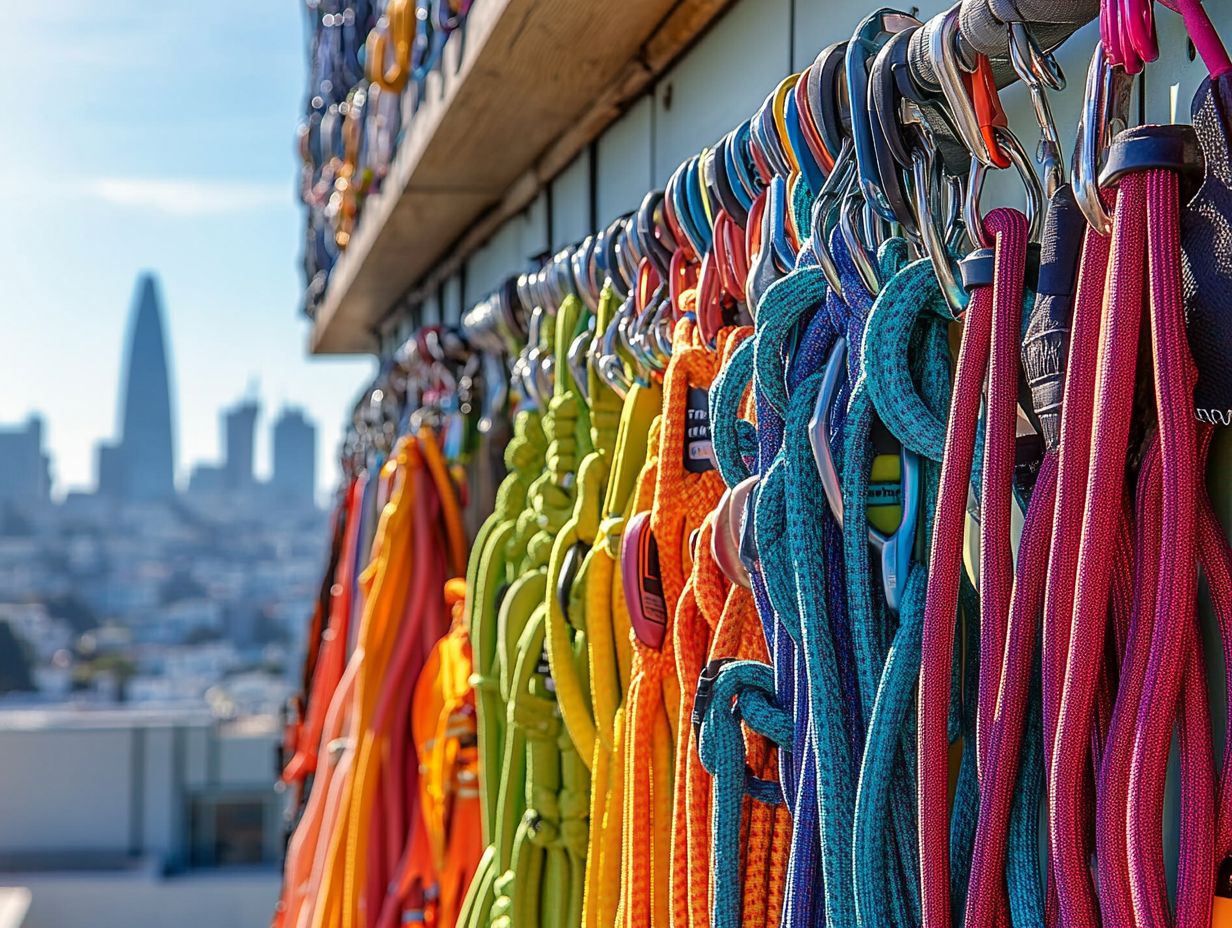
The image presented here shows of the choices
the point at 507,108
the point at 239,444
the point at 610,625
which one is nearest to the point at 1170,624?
the point at 610,625

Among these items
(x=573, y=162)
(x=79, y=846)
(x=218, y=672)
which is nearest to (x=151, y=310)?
(x=218, y=672)

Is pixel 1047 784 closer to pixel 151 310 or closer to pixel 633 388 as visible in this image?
pixel 633 388

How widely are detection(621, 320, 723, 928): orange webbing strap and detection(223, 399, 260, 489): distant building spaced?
29006 mm

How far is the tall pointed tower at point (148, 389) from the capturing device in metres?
39.5

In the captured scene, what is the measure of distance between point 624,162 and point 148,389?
146ft

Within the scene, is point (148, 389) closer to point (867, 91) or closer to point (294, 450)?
point (294, 450)

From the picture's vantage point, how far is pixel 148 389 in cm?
4356

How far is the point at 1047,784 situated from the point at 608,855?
0.34 m

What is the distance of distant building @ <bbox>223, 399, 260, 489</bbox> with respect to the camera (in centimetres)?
2991

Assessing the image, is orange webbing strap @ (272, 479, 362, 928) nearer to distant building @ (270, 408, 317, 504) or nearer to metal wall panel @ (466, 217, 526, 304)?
metal wall panel @ (466, 217, 526, 304)

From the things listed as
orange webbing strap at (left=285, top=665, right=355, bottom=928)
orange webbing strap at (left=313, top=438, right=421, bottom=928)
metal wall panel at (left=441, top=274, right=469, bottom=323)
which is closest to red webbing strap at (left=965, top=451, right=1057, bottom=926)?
orange webbing strap at (left=313, top=438, right=421, bottom=928)

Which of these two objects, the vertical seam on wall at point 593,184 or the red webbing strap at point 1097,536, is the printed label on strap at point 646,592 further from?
the vertical seam on wall at point 593,184

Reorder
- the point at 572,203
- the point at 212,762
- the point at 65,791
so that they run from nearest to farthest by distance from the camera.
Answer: the point at 572,203, the point at 65,791, the point at 212,762

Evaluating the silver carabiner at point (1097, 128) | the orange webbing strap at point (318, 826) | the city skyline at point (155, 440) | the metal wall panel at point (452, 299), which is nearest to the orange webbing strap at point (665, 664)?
the silver carabiner at point (1097, 128)
